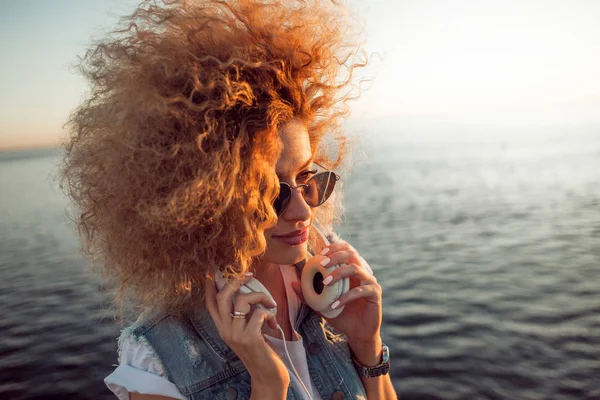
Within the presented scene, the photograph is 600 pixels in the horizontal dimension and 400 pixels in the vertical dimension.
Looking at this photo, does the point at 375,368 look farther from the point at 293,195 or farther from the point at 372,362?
the point at 293,195

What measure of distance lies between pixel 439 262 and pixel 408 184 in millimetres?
10661

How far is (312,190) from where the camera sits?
7.33 feet

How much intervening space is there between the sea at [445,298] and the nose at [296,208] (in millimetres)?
1031

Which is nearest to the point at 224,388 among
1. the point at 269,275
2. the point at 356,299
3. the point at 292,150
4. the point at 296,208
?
the point at 269,275

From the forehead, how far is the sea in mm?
987

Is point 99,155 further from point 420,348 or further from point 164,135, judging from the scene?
point 420,348

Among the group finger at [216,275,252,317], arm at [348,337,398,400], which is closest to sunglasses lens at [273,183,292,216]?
finger at [216,275,252,317]

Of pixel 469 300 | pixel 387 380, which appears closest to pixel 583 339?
pixel 469 300

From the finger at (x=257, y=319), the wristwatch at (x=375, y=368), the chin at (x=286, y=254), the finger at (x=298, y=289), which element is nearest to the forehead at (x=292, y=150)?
the chin at (x=286, y=254)

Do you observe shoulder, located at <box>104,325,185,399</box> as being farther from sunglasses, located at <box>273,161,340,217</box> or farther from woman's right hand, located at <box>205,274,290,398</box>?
sunglasses, located at <box>273,161,340,217</box>

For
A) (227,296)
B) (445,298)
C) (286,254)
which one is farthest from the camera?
(445,298)

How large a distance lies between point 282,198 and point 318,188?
0.91 ft

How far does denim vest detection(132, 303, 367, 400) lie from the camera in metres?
1.98

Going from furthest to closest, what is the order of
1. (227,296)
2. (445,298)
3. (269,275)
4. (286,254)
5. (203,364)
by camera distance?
1. (445,298)
2. (269,275)
3. (286,254)
4. (203,364)
5. (227,296)
